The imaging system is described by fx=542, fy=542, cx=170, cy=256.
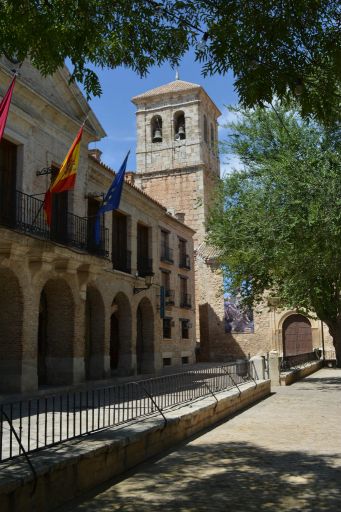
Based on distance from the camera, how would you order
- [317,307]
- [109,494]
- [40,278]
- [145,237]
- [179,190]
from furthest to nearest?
[179,190]
[145,237]
[317,307]
[40,278]
[109,494]

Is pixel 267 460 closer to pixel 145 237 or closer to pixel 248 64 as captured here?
pixel 248 64

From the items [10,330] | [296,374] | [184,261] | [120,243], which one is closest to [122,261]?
[120,243]

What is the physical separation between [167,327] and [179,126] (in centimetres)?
1883

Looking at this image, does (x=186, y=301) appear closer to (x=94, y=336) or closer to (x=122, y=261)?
(x=122, y=261)

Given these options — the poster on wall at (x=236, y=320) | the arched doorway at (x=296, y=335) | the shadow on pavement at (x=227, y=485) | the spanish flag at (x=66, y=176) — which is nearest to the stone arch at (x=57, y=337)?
the spanish flag at (x=66, y=176)

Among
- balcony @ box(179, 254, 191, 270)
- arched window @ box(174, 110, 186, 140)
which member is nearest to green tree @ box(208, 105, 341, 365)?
balcony @ box(179, 254, 191, 270)

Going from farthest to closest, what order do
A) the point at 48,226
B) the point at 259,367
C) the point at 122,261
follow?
the point at 122,261 → the point at 259,367 → the point at 48,226

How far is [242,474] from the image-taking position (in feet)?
22.8

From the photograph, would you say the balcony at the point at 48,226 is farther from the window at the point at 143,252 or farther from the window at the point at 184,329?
the window at the point at 184,329

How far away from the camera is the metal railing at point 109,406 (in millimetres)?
7004

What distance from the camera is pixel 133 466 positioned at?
7.31 meters

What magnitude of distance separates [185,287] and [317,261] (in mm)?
17436

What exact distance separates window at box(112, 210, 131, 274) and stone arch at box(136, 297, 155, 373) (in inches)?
110

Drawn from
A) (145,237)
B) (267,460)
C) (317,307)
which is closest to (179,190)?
(145,237)
